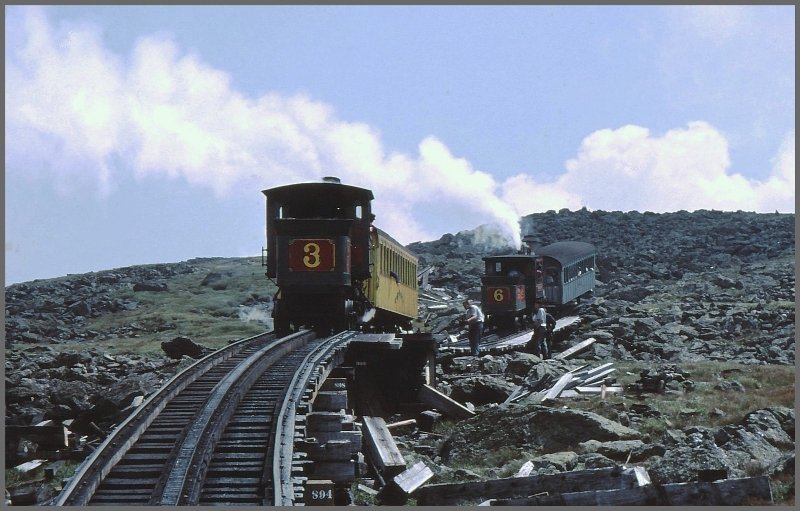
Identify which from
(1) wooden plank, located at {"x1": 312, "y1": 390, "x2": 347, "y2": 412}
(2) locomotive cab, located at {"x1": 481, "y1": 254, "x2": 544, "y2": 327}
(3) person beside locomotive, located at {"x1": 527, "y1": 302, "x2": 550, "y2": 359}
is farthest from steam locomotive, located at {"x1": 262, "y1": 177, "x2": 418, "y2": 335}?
(2) locomotive cab, located at {"x1": 481, "y1": 254, "x2": 544, "y2": 327}

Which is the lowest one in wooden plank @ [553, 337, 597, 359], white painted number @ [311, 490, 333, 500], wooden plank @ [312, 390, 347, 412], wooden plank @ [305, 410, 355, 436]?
white painted number @ [311, 490, 333, 500]

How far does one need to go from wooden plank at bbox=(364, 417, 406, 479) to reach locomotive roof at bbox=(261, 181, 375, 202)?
26.2 ft

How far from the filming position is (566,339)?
3334 centimetres

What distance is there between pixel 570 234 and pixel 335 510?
249ft

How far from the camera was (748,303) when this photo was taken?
4184 cm

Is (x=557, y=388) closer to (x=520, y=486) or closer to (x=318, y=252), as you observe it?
(x=318, y=252)

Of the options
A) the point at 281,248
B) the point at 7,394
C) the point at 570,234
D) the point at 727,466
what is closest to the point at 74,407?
the point at 7,394

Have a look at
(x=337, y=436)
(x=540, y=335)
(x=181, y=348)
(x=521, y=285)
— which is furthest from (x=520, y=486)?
(x=521, y=285)

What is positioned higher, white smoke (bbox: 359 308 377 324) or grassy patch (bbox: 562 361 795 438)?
white smoke (bbox: 359 308 377 324)

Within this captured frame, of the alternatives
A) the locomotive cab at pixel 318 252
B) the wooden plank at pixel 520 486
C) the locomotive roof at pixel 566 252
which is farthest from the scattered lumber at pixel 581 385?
the locomotive roof at pixel 566 252

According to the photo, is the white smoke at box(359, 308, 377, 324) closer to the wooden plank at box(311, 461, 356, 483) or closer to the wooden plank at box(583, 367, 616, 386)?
the wooden plank at box(583, 367, 616, 386)

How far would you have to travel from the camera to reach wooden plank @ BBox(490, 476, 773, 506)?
28.7ft

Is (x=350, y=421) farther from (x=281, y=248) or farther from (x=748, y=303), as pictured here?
(x=748, y=303)

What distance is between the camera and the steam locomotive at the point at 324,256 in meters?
20.3
